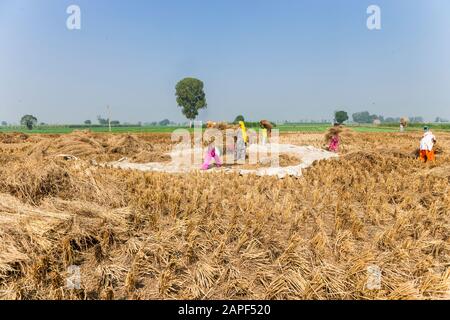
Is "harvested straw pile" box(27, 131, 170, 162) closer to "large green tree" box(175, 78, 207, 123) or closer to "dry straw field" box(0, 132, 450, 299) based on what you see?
"dry straw field" box(0, 132, 450, 299)

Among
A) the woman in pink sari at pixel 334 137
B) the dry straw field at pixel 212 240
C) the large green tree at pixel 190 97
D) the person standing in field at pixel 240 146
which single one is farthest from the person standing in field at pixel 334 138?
the large green tree at pixel 190 97

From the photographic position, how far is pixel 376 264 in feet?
9.70

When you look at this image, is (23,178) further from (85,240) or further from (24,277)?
(24,277)

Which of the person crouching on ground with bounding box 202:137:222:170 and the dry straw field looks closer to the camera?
the dry straw field

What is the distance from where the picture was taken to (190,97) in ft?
240

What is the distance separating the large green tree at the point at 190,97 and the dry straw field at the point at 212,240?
6816cm

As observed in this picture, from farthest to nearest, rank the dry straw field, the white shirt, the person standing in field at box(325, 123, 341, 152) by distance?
1. the person standing in field at box(325, 123, 341, 152)
2. the white shirt
3. the dry straw field

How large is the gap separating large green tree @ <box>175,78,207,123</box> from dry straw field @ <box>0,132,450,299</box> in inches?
2684

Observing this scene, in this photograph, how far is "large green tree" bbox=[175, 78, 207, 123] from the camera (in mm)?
72688

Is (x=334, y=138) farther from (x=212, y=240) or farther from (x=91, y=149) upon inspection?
(x=212, y=240)

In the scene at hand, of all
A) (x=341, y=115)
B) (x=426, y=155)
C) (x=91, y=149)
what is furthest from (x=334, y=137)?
(x=341, y=115)

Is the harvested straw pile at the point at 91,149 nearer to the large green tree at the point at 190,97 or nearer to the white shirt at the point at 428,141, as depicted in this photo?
the white shirt at the point at 428,141

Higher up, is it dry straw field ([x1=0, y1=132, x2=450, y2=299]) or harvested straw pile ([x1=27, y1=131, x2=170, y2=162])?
harvested straw pile ([x1=27, y1=131, x2=170, y2=162])

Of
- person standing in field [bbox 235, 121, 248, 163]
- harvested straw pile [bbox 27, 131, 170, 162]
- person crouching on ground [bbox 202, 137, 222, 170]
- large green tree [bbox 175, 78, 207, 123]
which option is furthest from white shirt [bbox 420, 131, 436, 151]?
large green tree [bbox 175, 78, 207, 123]
